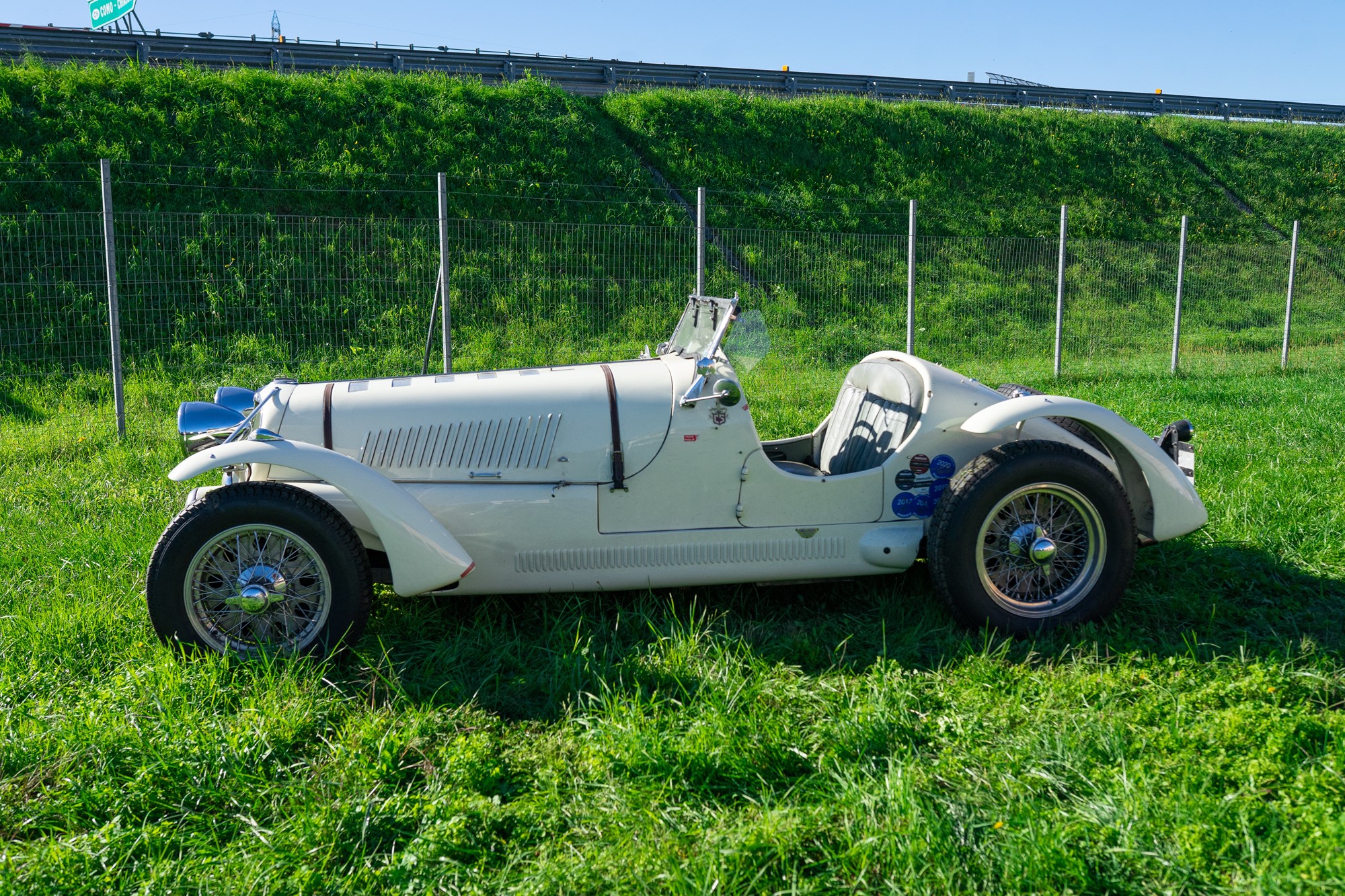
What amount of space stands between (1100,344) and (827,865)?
12876 millimetres

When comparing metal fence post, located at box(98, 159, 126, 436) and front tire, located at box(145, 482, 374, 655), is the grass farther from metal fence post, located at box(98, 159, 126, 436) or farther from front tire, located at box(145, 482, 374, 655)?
metal fence post, located at box(98, 159, 126, 436)

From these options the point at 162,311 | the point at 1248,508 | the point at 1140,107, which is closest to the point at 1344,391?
the point at 1248,508

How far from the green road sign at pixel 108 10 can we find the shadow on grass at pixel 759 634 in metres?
15.1

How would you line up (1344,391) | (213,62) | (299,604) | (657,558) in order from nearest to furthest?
1. (299,604)
2. (657,558)
3. (1344,391)
4. (213,62)

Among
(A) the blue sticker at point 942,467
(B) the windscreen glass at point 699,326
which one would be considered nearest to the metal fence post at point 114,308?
(B) the windscreen glass at point 699,326

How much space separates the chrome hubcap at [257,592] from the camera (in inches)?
143

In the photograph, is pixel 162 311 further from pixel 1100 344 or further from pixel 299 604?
pixel 1100 344

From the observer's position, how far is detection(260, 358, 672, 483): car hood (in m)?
4.04

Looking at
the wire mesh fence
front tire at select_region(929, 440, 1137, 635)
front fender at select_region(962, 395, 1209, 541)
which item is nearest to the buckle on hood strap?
front tire at select_region(929, 440, 1137, 635)

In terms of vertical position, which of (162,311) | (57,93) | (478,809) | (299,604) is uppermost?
(57,93)

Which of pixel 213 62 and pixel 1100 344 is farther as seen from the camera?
pixel 213 62

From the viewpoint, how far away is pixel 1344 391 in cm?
1034

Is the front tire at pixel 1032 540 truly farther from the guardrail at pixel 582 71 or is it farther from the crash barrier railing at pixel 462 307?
the guardrail at pixel 582 71

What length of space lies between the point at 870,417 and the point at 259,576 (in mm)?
2902
